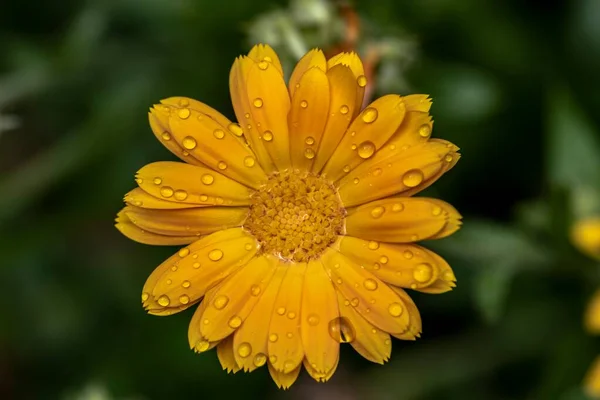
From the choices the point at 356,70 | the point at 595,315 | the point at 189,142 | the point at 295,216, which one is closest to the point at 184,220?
the point at 189,142

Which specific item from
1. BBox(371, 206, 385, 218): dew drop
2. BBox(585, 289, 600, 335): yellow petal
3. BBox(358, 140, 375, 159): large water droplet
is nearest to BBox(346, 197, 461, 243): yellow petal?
BBox(371, 206, 385, 218): dew drop

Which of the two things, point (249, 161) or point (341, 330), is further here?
point (249, 161)

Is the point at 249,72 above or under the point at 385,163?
above

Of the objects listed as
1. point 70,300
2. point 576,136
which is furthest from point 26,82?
point 576,136

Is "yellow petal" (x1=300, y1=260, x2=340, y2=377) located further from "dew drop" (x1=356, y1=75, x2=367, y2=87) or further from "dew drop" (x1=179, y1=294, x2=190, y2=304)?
"dew drop" (x1=356, y1=75, x2=367, y2=87)

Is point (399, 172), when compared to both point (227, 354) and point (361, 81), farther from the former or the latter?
point (227, 354)

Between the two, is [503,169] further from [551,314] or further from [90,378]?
[90,378]

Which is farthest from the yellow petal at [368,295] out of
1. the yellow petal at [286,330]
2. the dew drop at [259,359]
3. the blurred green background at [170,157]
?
the blurred green background at [170,157]

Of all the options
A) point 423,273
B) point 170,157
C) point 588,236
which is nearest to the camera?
point 423,273
